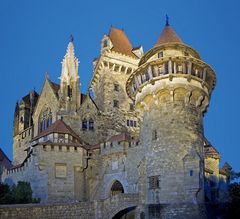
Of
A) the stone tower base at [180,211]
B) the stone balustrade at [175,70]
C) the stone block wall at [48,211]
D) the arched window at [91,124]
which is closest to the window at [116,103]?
the arched window at [91,124]

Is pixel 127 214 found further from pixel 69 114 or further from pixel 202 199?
pixel 69 114

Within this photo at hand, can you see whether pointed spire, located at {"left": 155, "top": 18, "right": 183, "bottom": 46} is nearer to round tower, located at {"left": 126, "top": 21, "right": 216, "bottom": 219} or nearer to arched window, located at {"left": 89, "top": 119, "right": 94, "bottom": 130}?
round tower, located at {"left": 126, "top": 21, "right": 216, "bottom": 219}

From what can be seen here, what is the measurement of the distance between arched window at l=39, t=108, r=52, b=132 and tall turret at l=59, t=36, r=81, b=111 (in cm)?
289

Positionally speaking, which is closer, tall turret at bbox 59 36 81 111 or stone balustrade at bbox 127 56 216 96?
stone balustrade at bbox 127 56 216 96

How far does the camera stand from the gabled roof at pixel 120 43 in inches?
1939

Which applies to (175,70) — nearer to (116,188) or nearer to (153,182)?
(153,182)

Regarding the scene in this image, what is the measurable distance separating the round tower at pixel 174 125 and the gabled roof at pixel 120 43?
70.2ft

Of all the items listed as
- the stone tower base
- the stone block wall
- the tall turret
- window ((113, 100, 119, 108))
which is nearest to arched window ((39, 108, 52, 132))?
the tall turret

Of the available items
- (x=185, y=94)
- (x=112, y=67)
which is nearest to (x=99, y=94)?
(x=112, y=67)

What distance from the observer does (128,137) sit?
3550cm

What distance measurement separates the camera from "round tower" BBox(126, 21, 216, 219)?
80.9 feet

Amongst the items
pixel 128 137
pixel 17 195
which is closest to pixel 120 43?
pixel 128 137

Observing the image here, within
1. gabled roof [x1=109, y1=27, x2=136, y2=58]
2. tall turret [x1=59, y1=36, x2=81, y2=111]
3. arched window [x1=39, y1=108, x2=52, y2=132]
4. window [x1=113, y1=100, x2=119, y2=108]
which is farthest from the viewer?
gabled roof [x1=109, y1=27, x2=136, y2=58]

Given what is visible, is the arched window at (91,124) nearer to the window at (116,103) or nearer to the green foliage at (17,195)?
the window at (116,103)
